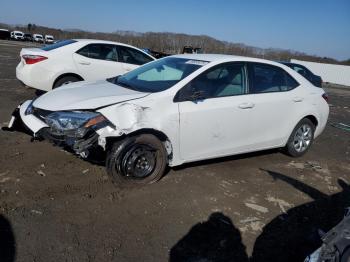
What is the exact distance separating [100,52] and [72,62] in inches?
34.0

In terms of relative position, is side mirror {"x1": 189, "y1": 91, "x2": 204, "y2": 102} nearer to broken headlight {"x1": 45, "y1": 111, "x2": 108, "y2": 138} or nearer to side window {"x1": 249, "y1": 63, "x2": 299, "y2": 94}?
side window {"x1": 249, "y1": 63, "x2": 299, "y2": 94}

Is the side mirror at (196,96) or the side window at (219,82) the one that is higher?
the side window at (219,82)

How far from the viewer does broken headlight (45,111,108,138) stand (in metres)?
4.15

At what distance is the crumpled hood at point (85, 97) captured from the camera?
14.3 ft

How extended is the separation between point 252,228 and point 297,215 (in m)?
0.76

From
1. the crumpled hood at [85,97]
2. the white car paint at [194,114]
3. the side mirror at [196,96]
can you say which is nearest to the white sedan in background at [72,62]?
the white car paint at [194,114]

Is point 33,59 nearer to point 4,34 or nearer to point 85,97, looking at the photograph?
point 85,97

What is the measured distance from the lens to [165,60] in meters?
5.80

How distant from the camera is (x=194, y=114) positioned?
4.67m

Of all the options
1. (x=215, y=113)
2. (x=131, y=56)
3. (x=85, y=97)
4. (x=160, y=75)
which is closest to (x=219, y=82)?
(x=215, y=113)

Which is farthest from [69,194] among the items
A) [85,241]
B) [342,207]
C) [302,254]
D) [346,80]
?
[346,80]

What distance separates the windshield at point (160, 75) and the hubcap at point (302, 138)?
89.8 inches

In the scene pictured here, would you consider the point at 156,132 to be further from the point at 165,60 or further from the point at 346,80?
the point at 346,80

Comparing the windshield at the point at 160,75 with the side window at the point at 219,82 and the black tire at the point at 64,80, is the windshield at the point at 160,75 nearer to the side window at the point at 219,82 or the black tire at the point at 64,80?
the side window at the point at 219,82
